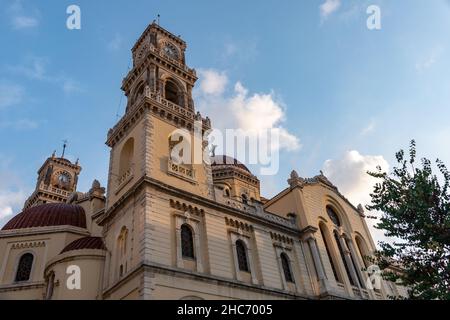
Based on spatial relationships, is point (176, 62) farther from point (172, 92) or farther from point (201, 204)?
point (201, 204)

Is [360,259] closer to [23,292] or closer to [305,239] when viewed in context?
[305,239]

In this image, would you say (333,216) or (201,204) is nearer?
(201,204)

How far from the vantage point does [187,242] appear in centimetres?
2234

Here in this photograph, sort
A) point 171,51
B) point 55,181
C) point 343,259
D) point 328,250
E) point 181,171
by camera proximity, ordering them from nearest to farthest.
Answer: point 181,171
point 328,250
point 343,259
point 171,51
point 55,181

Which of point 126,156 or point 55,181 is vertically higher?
point 55,181

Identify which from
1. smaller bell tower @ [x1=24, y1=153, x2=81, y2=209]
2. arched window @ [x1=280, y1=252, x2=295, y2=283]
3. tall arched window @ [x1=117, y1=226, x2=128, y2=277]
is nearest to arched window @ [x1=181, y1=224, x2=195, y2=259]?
tall arched window @ [x1=117, y1=226, x2=128, y2=277]

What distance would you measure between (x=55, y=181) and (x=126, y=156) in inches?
1011

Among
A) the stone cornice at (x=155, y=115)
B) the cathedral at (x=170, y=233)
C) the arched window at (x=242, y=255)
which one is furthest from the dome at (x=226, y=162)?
the arched window at (x=242, y=255)

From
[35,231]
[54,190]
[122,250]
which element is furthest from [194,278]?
[54,190]

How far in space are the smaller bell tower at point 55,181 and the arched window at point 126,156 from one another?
885 inches

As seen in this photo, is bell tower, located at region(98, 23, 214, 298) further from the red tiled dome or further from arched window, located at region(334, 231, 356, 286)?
arched window, located at region(334, 231, 356, 286)

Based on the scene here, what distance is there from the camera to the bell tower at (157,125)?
2455 centimetres

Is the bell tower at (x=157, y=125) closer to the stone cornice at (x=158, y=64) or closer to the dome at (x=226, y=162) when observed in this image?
the stone cornice at (x=158, y=64)
